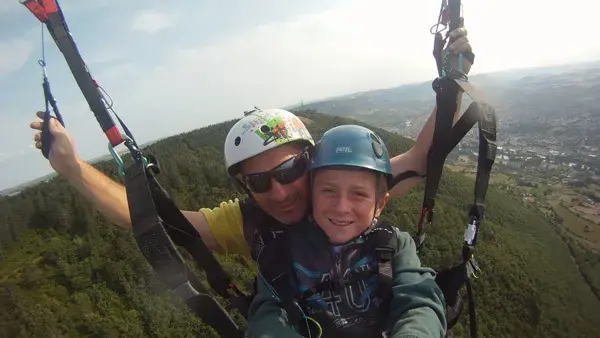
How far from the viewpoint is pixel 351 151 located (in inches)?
98.3

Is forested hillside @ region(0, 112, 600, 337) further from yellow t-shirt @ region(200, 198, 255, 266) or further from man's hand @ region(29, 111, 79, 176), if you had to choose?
man's hand @ region(29, 111, 79, 176)

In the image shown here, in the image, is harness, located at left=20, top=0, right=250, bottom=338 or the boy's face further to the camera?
the boy's face

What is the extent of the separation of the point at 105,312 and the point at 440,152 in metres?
54.0

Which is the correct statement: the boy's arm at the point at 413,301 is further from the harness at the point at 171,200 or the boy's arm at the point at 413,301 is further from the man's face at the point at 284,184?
the man's face at the point at 284,184

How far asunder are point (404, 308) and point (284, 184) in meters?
1.23

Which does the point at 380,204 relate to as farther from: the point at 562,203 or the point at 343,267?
the point at 562,203

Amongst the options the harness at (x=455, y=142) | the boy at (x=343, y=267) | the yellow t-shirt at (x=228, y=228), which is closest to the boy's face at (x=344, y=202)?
the boy at (x=343, y=267)

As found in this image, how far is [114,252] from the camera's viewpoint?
54719mm

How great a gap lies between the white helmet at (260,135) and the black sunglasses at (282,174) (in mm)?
173

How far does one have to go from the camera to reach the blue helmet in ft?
8.14

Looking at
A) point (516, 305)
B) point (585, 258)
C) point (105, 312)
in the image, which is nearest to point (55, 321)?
point (105, 312)

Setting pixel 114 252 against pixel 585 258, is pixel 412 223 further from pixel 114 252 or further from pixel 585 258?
pixel 114 252

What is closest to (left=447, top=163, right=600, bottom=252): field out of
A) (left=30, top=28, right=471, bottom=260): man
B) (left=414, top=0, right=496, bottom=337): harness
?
(left=414, top=0, right=496, bottom=337): harness

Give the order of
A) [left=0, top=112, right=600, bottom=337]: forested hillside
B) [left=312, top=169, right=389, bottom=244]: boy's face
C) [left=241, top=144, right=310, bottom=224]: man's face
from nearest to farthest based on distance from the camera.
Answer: [left=312, top=169, right=389, bottom=244]: boy's face → [left=241, top=144, right=310, bottom=224]: man's face → [left=0, top=112, right=600, bottom=337]: forested hillside
